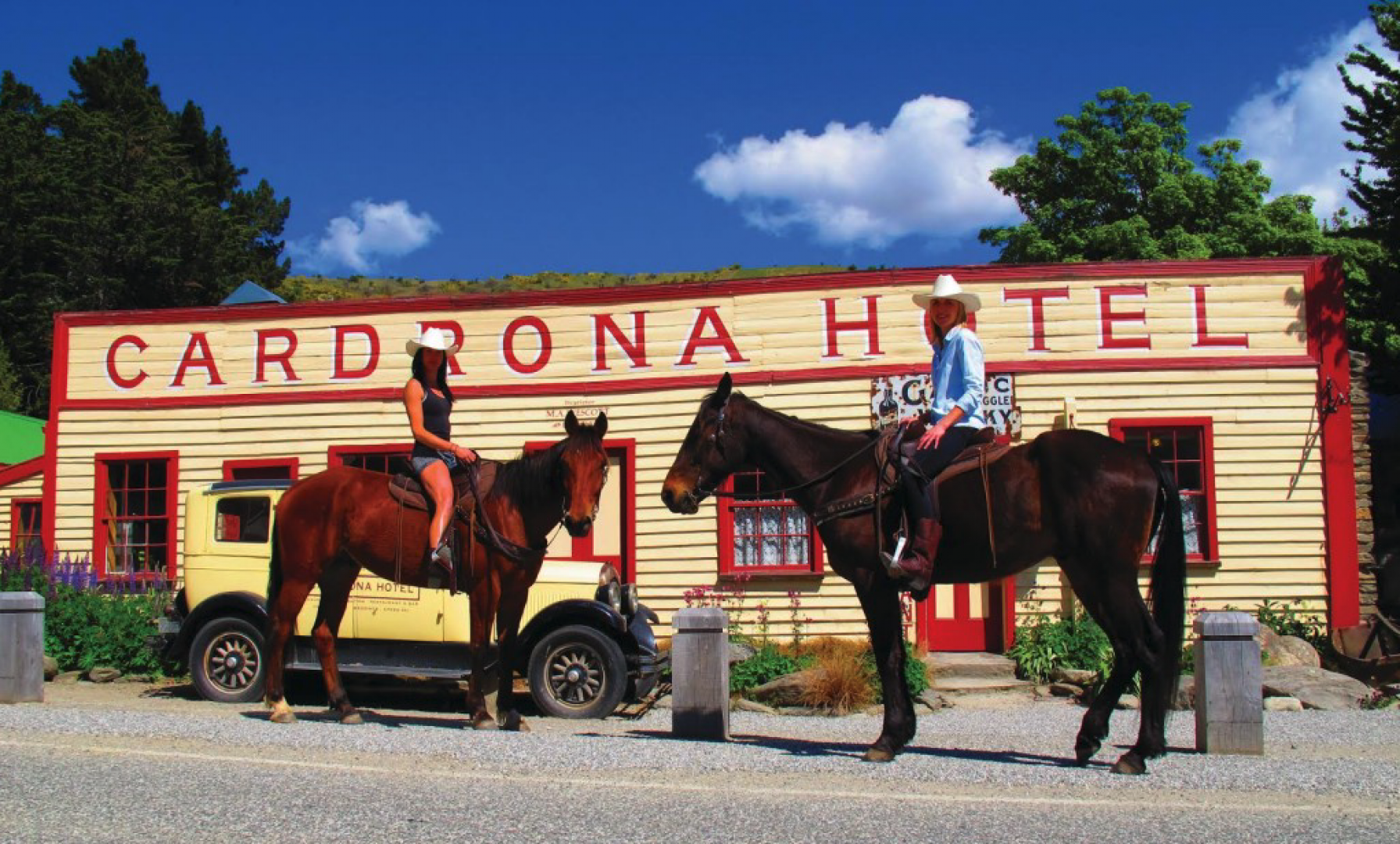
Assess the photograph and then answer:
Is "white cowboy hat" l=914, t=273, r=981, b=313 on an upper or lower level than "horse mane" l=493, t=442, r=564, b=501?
upper

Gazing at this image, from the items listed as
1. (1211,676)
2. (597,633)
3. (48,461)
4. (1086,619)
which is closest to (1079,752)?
(1211,676)

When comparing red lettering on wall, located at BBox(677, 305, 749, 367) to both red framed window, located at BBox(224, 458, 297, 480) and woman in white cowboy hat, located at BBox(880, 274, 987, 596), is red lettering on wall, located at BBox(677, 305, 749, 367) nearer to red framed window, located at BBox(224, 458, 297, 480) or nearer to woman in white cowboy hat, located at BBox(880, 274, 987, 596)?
red framed window, located at BBox(224, 458, 297, 480)

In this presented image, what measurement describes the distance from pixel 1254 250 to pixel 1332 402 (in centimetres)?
2268

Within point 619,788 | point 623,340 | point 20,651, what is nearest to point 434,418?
point 619,788

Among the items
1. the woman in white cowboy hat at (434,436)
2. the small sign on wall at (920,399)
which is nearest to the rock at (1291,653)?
the small sign on wall at (920,399)

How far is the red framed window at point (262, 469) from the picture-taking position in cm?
1706

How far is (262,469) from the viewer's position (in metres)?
17.2

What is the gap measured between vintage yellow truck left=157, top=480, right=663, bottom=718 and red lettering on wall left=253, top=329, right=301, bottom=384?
4376 millimetres

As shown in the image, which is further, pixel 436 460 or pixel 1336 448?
pixel 1336 448

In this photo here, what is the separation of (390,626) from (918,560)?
20.6 ft

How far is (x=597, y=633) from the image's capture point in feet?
38.3

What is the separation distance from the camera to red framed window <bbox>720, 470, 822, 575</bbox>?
622 inches

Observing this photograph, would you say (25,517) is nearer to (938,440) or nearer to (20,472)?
(20,472)

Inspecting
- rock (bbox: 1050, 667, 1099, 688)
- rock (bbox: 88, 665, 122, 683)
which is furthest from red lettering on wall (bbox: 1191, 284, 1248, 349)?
rock (bbox: 88, 665, 122, 683)
